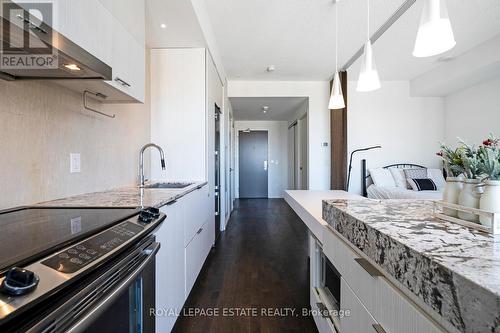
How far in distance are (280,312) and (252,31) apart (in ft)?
9.51

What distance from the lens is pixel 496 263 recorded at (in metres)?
0.47

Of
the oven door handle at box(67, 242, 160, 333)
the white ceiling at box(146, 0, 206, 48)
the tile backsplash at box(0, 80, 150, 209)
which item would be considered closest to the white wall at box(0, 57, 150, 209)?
the tile backsplash at box(0, 80, 150, 209)

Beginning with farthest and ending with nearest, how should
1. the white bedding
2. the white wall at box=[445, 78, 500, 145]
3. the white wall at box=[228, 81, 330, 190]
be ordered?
the white wall at box=[228, 81, 330, 190] < the white wall at box=[445, 78, 500, 145] < the white bedding

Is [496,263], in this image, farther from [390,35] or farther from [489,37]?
[489,37]

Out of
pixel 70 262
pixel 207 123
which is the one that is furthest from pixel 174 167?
pixel 70 262

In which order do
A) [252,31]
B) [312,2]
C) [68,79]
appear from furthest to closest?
[252,31] < [312,2] < [68,79]

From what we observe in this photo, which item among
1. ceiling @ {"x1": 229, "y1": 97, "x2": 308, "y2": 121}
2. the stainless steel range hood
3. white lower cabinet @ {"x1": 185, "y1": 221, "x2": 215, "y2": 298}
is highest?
ceiling @ {"x1": 229, "y1": 97, "x2": 308, "y2": 121}

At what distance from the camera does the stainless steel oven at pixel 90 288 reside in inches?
17.6

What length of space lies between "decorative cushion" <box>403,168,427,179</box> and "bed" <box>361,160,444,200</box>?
285 mm

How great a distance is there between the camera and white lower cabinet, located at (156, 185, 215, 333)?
1.31 m

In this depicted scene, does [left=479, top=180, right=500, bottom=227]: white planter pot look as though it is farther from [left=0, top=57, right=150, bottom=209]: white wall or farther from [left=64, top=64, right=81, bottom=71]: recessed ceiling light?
[left=0, top=57, right=150, bottom=209]: white wall

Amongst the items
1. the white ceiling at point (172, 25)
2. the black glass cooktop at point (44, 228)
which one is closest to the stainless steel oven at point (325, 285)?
the black glass cooktop at point (44, 228)

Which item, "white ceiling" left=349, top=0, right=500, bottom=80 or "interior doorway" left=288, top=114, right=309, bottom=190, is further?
"interior doorway" left=288, top=114, right=309, bottom=190

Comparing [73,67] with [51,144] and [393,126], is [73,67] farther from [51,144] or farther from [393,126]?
[393,126]
